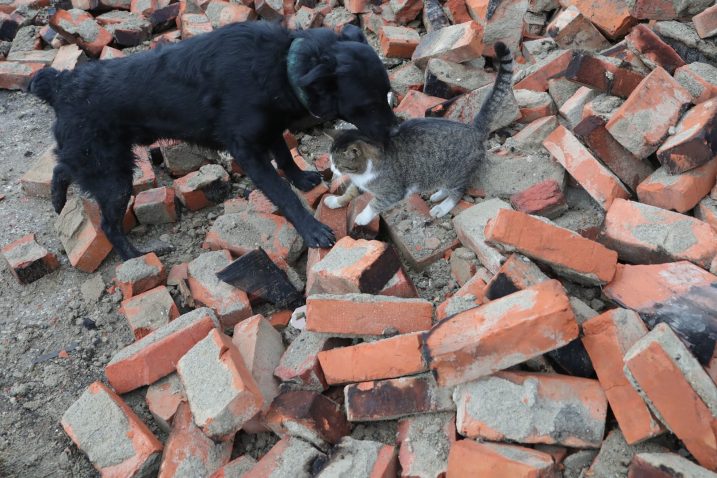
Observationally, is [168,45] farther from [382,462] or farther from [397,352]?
[382,462]

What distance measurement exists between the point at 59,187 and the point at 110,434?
81.8 inches

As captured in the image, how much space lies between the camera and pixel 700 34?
3387 millimetres

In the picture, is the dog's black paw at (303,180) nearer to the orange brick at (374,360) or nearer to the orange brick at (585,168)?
the orange brick at (585,168)

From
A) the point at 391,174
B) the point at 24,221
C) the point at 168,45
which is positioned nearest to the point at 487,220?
the point at 391,174

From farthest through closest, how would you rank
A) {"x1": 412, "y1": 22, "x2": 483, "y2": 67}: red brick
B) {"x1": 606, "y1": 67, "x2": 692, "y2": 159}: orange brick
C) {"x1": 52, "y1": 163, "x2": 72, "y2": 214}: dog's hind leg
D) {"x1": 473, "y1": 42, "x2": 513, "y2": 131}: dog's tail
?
{"x1": 412, "y1": 22, "x2": 483, "y2": 67}: red brick < {"x1": 52, "y1": 163, "x2": 72, "y2": 214}: dog's hind leg < {"x1": 473, "y1": 42, "x2": 513, "y2": 131}: dog's tail < {"x1": 606, "y1": 67, "x2": 692, "y2": 159}: orange brick

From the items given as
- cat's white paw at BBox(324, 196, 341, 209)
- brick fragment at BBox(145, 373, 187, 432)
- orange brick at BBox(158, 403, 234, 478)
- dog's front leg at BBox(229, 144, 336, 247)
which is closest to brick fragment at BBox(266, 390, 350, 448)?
orange brick at BBox(158, 403, 234, 478)

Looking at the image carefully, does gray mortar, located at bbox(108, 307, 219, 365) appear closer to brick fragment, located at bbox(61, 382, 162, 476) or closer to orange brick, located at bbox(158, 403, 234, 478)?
brick fragment, located at bbox(61, 382, 162, 476)

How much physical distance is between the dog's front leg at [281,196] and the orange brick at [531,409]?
1.47m

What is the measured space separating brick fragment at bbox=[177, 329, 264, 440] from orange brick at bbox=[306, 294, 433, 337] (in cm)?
41

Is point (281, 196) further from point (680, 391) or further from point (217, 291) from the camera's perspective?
point (680, 391)

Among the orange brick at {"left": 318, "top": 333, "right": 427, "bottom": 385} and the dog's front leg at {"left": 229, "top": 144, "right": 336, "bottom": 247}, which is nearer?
the orange brick at {"left": 318, "top": 333, "right": 427, "bottom": 385}

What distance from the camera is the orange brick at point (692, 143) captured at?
106 inches

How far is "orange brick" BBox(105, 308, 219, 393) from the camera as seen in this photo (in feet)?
8.80

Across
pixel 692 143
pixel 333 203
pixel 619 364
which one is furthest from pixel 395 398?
pixel 692 143
